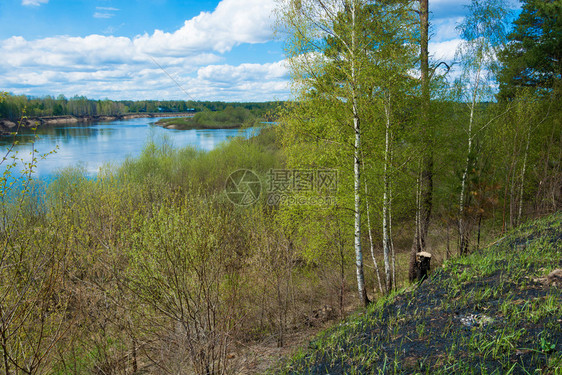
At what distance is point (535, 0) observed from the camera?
52.3ft

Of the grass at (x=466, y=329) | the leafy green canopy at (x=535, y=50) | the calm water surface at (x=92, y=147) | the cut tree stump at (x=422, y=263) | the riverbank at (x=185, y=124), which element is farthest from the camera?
the riverbank at (x=185, y=124)

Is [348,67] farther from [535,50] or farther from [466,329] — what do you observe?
[535,50]

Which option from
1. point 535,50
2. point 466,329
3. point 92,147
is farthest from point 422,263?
point 92,147

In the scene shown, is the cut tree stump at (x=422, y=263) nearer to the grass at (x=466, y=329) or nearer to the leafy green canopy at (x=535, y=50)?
the grass at (x=466, y=329)

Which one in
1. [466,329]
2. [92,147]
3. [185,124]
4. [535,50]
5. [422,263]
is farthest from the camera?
[185,124]

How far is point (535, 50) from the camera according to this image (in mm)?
15656

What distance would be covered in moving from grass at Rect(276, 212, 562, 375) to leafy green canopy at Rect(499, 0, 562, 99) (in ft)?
42.3

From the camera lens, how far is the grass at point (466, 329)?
128 inches

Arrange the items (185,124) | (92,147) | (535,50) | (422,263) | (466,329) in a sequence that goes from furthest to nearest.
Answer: (185,124), (92,147), (535,50), (422,263), (466,329)

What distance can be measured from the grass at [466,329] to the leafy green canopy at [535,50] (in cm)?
1288

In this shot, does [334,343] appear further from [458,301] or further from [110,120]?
[110,120]

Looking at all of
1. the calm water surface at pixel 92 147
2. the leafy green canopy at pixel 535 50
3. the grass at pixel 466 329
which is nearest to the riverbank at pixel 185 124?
the calm water surface at pixel 92 147

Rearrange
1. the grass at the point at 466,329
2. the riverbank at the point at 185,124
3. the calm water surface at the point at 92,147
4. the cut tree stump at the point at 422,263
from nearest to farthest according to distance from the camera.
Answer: the grass at the point at 466,329 → the cut tree stump at the point at 422,263 → the calm water surface at the point at 92,147 → the riverbank at the point at 185,124

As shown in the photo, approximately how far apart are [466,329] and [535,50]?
56.7 ft
